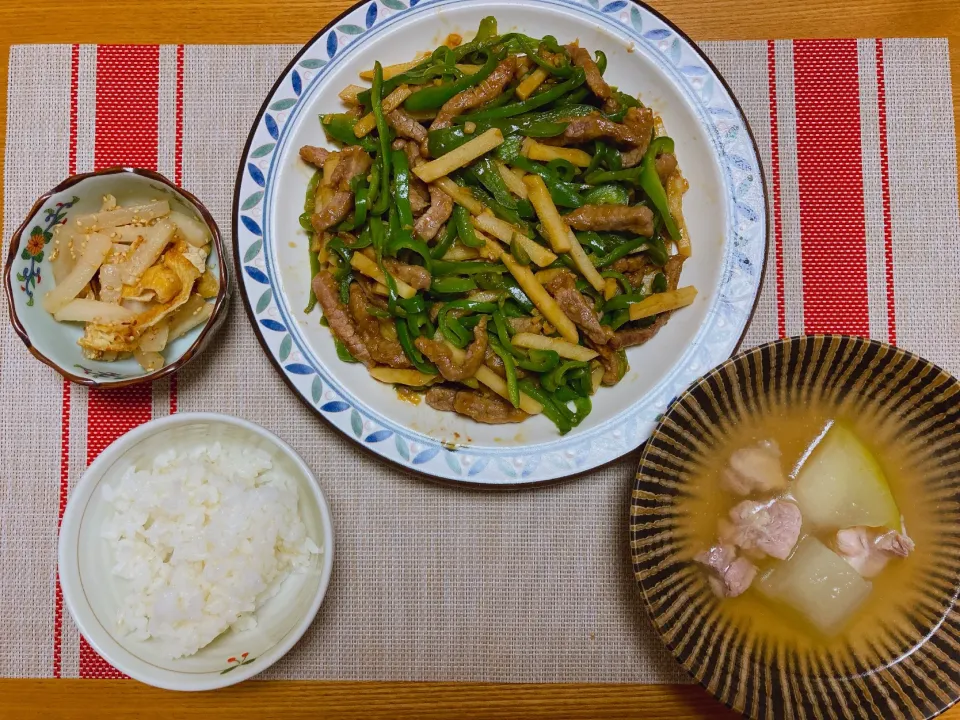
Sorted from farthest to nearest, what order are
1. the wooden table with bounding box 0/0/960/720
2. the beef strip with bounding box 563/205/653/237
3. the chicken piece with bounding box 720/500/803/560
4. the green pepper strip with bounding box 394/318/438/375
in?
the wooden table with bounding box 0/0/960/720 < the green pepper strip with bounding box 394/318/438/375 < the beef strip with bounding box 563/205/653/237 < the chicken piece with bounding box 720/500/803/560

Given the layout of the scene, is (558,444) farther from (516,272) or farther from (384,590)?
(384,590)

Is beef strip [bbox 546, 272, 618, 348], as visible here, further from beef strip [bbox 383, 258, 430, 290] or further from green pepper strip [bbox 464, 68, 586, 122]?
green pepper strip [bbox 464, 68, 586, 122]

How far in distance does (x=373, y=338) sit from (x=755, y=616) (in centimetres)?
145

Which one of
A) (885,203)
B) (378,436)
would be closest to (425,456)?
(378,436)

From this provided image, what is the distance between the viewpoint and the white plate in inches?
80.7

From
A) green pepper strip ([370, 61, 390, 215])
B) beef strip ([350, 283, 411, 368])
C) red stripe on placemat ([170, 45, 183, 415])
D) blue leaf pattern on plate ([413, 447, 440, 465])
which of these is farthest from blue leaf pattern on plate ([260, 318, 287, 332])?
red stripe on placemat ([170, 45, 183, 415])

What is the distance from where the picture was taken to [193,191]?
234 cm

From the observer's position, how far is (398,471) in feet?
7.23


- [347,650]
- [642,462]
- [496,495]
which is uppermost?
[642,462]

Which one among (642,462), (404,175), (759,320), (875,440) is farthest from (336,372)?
(875,440)

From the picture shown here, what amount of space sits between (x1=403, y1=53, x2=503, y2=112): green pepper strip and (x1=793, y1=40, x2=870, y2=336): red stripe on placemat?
45.5 inches

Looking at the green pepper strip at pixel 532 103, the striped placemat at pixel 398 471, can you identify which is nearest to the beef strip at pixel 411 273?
the green pepper strip at pixel 532 103

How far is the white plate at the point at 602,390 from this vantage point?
80.7 inches

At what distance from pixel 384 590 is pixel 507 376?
34.9 inches
